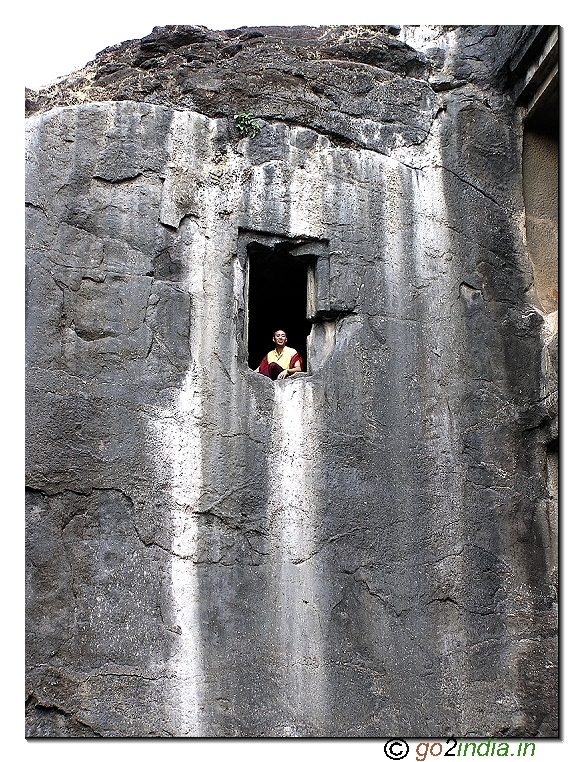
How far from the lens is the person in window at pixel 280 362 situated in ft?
20.6

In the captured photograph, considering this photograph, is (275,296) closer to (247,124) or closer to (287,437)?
(247,124)

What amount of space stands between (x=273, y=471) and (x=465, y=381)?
4.66 feet

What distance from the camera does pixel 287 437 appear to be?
5.93m

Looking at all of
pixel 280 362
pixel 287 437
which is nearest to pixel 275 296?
pixel 280 362

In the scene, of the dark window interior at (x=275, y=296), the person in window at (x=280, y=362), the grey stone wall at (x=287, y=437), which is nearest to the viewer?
the grey stone wall at (x=287, y=437)

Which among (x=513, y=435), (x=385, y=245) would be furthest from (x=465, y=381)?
(x=385, y=245)

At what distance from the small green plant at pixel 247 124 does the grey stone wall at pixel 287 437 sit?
0.06m

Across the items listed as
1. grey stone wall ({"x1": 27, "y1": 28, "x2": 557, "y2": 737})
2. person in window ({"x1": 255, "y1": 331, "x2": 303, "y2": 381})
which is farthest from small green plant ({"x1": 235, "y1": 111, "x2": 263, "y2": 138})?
person in window ({"x1": 255, "y1": 331, "x2": 303, "y2": 381})

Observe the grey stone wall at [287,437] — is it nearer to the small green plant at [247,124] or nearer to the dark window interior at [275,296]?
the small green plant at [247,124]

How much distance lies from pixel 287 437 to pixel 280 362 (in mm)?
657

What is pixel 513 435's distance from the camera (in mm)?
6137

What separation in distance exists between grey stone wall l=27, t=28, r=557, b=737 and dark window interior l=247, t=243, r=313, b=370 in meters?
0.28

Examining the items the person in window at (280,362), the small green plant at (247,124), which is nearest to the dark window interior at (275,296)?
the person in window at (280,362)

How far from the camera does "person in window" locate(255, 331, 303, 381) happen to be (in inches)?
247
